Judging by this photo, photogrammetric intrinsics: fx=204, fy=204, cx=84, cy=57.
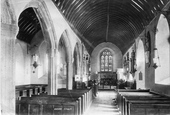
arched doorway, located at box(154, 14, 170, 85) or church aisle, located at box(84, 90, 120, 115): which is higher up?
arched doorway, located at box(154, 14, 170, 85)

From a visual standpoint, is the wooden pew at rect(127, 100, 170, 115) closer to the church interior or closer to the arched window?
the church interior

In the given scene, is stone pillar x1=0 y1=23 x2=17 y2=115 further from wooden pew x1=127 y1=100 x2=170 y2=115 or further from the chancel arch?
wooden pew x1=127 y1=100 x2=170 y2=115

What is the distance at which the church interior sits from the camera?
4.93 meters

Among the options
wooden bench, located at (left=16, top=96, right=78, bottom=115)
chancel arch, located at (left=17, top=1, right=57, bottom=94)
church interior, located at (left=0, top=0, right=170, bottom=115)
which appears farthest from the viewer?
chancel arch, located at (left=17, top=1, right=57, bottom=94)

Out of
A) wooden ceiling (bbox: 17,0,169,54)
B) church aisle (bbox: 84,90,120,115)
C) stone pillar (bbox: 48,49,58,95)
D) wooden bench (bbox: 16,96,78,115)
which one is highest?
wooden ceiling (bbox: 17,0,169,54)

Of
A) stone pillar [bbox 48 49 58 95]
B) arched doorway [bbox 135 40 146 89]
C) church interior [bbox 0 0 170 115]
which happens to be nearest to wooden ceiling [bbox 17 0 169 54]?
church interior [bbox 0 0 170 115]

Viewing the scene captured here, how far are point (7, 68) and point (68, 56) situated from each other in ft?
24.7

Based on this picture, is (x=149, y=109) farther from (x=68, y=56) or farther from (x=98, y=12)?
(x=98, y=12)

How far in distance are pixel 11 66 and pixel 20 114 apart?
4.54 feet

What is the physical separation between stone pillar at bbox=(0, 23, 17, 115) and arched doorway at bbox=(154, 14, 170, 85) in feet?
20.2

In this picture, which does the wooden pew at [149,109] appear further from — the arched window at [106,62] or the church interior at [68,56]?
the arched window at [106,62]

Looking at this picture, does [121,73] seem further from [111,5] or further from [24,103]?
[24,103]

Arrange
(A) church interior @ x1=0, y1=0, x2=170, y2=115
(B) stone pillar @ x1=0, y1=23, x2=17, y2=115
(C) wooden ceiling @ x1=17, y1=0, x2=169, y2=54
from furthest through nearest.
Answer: (C) wooden ceiling @ x1=17, y1=0, x2=169, y2=54 < (A) church interior @ x1=0, y1=0, x2=170, y2=115 < (B) stone pillar @ x1=0, y1=23, x2=17, y2=115

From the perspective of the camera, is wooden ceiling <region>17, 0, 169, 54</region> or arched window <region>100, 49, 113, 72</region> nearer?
wooden ceiling <region>17, 0, 169, 54</region>
